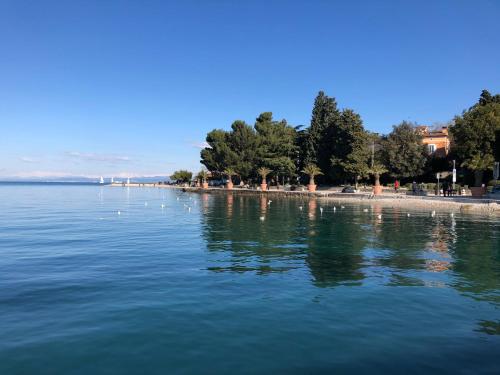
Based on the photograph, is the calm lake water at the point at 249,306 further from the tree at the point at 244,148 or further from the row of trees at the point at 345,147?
the tree at the point at 244,148

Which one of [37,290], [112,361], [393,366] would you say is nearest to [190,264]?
[37,290]

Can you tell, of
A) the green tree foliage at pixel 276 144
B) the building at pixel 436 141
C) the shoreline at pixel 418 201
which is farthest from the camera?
the green tree foliage at pixel 276 144

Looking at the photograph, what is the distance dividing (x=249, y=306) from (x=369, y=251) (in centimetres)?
952

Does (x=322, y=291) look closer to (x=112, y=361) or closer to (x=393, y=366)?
(x=393, y=366)

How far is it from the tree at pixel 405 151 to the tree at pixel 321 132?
10910mm

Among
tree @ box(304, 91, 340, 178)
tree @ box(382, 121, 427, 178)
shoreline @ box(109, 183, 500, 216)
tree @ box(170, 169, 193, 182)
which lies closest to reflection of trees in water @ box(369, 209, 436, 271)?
shoreline @ box(109, 183, 500, 216)

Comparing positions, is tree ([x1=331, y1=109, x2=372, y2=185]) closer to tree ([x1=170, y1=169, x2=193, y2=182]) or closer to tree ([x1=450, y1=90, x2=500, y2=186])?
tree ([x1=450, y1=90, x2=500, y2=186])

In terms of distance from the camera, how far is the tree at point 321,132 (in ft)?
244

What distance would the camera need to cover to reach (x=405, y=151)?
64.7m

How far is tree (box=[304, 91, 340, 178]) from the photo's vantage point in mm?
74375

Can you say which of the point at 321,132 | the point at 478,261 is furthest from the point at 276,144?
the point at 478,261

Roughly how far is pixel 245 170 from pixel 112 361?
84402 mm

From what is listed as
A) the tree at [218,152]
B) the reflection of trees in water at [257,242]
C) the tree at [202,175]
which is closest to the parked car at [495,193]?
the reflection of trees in water at [257,242]

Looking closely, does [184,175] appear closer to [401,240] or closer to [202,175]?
[202,175]
